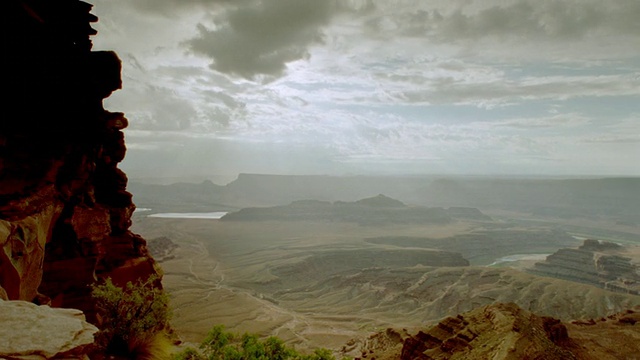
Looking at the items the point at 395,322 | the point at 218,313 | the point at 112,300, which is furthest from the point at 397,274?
the point at 112,300

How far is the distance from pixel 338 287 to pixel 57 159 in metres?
72.6

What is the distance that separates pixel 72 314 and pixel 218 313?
178ft

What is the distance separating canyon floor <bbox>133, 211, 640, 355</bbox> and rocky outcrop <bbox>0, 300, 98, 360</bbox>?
101ft

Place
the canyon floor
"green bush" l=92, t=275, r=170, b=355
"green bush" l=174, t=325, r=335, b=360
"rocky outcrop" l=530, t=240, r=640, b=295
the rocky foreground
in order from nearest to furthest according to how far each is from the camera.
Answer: "green bush" l=174, t=325, r=335, b=360
"green bush" l=92, t=275, r=170, b=355
the rocky foreground
the canyon floor
"rocky outcrop" l=530, t=240, r=640, b=295

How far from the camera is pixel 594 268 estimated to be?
96.1m

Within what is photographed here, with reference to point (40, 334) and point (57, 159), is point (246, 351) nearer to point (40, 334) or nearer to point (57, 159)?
point (40, 334)

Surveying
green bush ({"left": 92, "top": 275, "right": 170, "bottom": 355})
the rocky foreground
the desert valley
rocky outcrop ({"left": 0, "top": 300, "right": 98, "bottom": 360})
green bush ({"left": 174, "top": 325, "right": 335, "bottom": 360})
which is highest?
rocky outcrop ({"left": 0, "top": 300, "right": 98, "bottom": 360})

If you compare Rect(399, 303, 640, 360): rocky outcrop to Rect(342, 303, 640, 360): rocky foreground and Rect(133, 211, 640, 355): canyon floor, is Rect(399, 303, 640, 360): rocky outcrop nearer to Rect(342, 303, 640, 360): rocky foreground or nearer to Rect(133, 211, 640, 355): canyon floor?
Rect(342, 303, 640, 360): rocky foreground

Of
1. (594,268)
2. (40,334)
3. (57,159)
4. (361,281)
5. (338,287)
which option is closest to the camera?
(40,334)

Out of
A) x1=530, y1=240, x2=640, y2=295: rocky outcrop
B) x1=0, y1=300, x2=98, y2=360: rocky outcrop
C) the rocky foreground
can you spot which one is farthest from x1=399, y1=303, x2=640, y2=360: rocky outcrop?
x1=530, y1=240, x2=640, y2=295: rocky outcrop

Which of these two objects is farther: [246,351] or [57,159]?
[57,159]

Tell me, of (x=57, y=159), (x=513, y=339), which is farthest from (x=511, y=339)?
(x=57, y=159)

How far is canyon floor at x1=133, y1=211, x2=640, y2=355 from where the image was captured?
5672 cm

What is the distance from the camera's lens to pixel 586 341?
2344 centimetres
